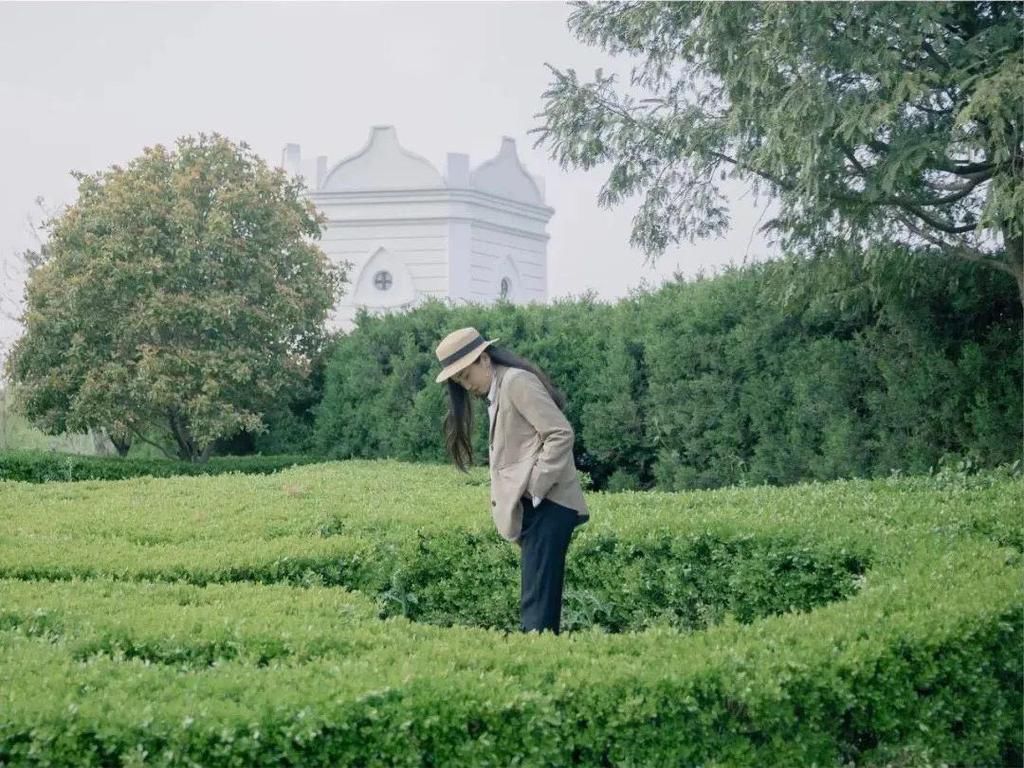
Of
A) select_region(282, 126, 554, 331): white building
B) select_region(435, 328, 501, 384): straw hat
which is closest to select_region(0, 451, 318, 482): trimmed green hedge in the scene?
select_region(435, 328, 501, 384): straw hat

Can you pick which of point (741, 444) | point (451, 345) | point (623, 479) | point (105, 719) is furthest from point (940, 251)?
point (105, 719)

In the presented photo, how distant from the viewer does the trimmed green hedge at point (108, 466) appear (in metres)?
17.3

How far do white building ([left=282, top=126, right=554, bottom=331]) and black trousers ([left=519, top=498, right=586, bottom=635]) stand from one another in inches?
973

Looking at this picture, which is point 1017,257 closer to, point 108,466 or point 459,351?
point 459,351

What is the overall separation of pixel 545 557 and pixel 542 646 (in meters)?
1.09

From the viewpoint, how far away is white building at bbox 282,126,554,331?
102ft

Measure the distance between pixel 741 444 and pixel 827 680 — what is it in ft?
32.6

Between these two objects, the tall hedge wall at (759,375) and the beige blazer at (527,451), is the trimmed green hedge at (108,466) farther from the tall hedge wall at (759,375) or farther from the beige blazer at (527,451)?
the beige blazer at (527,451)

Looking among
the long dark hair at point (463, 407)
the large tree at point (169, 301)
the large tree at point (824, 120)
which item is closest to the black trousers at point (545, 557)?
the long dark hair at point (463, 407)

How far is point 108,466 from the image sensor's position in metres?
18.1

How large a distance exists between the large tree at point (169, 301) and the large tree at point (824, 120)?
7.90 m

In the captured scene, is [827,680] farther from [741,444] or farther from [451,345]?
[741,444]

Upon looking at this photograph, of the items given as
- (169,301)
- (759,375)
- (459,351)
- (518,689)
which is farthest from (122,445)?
(518,689)

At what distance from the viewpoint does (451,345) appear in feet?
20.5
